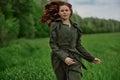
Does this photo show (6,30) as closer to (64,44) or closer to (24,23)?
(24,23)

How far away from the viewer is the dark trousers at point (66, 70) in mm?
6004

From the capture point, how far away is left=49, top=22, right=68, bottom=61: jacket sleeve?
6.01 m

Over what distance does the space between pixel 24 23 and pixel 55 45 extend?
2856 centimetres

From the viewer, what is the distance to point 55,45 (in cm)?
608

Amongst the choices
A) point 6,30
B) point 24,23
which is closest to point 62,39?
point 6,30

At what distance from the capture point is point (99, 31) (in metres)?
68.9

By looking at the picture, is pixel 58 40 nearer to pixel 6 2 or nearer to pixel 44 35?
pixel 6 2

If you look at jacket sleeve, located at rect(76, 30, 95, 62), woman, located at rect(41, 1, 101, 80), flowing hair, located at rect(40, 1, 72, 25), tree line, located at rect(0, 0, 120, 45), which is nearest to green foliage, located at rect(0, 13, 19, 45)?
tree line, located at rect(0, 0, 120, 45)

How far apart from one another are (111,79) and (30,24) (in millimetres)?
28212

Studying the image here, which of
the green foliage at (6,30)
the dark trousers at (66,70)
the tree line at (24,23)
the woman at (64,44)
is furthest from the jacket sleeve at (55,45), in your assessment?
the green foliage at (6,30)

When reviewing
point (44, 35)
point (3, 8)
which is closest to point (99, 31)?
point (44, 35)

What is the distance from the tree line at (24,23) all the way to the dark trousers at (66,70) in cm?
645

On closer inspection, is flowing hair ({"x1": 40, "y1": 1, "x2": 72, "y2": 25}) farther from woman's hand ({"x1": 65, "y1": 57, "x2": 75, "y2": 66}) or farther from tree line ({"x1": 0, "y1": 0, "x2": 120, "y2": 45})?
tree line ({"x1": 0, "y1": 0, "x2": 120, "y2": 45})

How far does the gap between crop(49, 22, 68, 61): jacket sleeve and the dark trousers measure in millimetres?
158
